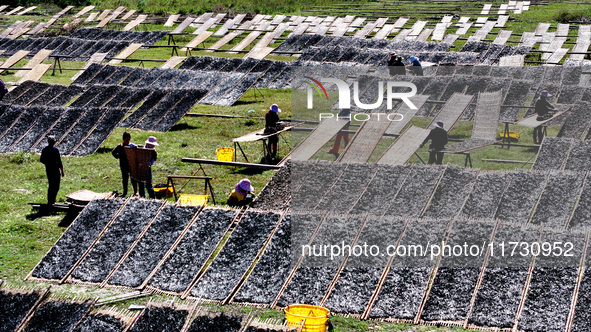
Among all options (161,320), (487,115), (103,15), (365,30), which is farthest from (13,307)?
(103,15)

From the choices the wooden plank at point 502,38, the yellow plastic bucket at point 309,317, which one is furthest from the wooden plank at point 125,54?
the yellow plastic bucket at point 309,317

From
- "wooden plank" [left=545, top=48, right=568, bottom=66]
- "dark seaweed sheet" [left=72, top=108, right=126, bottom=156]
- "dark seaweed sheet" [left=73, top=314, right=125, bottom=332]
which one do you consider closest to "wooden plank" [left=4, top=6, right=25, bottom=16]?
"dark seaweed sheet" [left=72, top=108, right=126, bottom=156]

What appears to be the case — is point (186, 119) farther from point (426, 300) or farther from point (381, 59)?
point (426, 300)

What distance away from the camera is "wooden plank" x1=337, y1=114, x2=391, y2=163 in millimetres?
17938

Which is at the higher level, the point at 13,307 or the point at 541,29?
the point at 13,307

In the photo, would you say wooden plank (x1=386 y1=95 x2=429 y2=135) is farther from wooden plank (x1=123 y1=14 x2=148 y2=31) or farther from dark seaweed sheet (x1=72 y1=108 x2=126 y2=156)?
wooden plank (x1=123 y1=14 x2=148 y2=31)

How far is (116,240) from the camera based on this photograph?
520 inches

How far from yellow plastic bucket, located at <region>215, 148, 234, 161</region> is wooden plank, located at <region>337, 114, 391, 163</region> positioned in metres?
3.31

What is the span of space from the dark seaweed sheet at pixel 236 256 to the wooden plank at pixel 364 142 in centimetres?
503

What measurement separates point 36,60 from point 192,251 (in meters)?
26.1

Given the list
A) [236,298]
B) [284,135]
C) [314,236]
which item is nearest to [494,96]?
[284,135]

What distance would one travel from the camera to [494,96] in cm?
2262

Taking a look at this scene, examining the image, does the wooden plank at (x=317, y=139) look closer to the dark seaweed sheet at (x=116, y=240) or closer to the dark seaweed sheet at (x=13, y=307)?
the dark seaweed sheet at (x=116, y=240)

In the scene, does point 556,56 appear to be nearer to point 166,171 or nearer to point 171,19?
point 166,171
